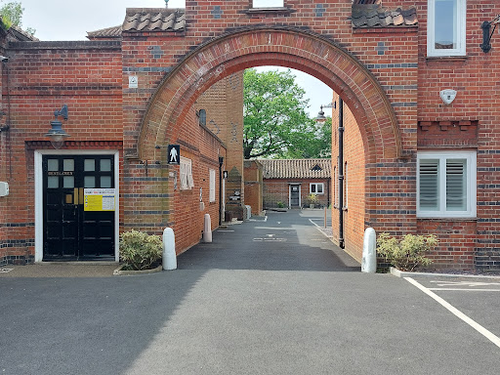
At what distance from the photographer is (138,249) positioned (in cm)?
866

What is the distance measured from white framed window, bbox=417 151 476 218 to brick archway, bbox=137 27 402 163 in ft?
3.92

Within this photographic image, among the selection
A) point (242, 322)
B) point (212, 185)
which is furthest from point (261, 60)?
point (212, 185)

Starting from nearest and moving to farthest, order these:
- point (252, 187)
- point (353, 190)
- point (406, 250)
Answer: point (406, 250) < point (353, 190) < point (252, 187)

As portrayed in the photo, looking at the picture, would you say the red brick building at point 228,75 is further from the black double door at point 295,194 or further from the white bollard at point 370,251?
the black double door at point 295,194

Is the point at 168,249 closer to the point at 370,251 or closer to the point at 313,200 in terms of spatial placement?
the point at 370,251

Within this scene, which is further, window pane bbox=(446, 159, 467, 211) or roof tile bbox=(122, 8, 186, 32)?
roof tile bbox=(122, 8, 186, 32)

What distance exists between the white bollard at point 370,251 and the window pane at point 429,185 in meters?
1.43

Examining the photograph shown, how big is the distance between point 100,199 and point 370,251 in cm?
599

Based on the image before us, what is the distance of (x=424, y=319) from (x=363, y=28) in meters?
6.10

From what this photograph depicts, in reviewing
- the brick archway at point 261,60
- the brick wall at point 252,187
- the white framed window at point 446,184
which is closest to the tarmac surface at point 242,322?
the white framed window at point 446,184

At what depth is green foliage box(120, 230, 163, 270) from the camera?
28.4ft

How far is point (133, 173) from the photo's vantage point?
9.41m

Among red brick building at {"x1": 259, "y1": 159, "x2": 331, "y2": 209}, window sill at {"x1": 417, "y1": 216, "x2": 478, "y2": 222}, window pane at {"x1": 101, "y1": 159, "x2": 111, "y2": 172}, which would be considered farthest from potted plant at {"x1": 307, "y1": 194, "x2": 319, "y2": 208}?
window pane at {"x1": 101, "y1": 159, "x2": 111, "y2": 172}

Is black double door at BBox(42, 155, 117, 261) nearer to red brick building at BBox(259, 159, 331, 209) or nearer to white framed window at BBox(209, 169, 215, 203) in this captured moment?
white framed window at BBox(209, 169, 215, 203)
